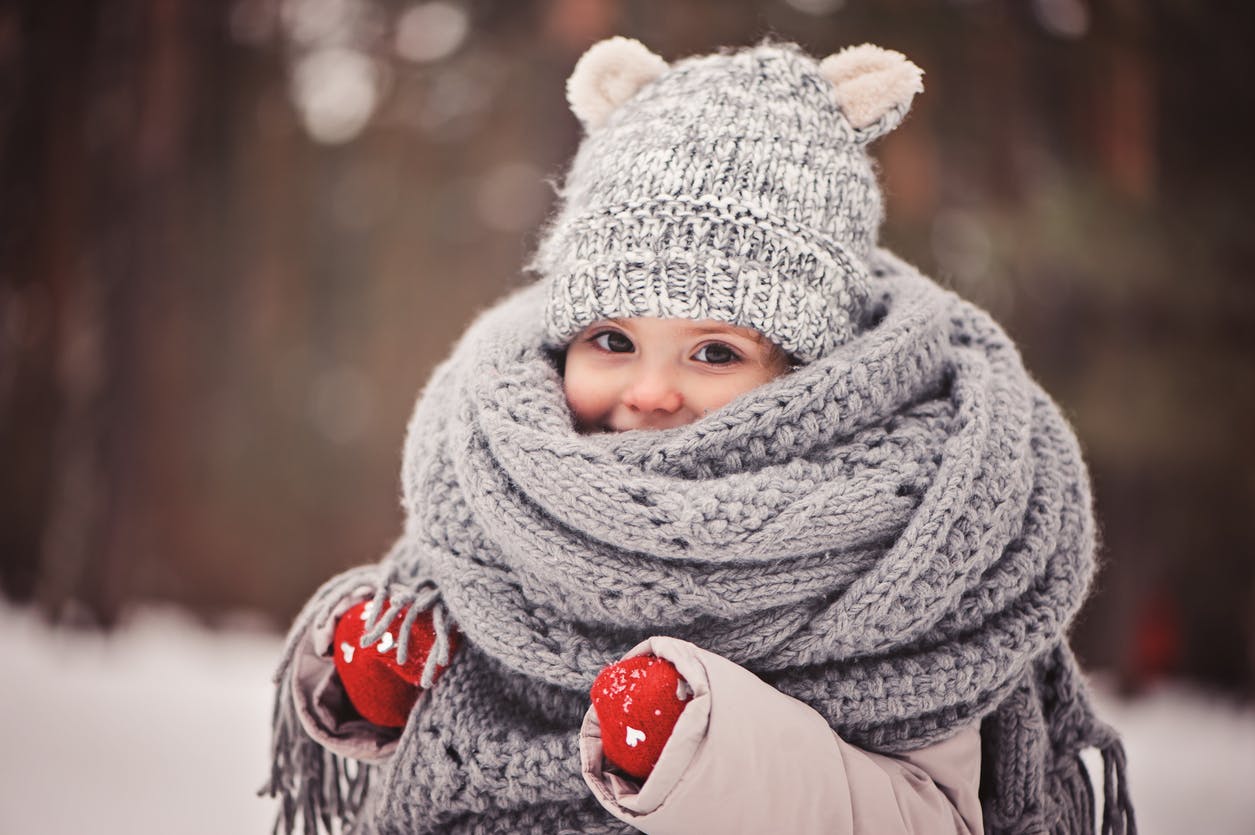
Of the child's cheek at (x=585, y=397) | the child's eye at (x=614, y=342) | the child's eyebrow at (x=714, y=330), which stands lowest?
the child's cheek at (x=585, y=397)

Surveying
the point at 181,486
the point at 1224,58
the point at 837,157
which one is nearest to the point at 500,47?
the point at 181,486

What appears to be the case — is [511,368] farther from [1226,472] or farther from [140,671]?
[1226,472]

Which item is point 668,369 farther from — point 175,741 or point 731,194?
point 175,741

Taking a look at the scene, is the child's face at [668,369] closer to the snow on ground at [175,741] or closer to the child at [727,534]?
the child at [727,534]

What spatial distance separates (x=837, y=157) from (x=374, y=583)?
23.0 inches

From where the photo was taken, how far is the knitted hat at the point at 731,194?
2.57 feet

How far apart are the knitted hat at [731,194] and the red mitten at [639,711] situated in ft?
0.93

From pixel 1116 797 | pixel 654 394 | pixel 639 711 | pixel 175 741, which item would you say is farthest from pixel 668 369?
pixel 175 741

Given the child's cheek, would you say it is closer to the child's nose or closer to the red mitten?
the child's nose

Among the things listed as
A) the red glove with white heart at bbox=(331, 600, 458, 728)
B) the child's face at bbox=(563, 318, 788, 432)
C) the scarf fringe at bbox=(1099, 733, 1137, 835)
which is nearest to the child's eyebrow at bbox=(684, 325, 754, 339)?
the child's face at bbox=(563, 318, 788, 432)

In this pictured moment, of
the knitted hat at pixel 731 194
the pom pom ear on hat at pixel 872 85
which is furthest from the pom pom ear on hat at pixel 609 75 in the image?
the pom pom ear on hat at pixel 872 85

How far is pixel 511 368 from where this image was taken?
0.85 meters

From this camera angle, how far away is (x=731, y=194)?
80cm

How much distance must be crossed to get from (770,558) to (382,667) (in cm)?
38
